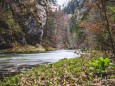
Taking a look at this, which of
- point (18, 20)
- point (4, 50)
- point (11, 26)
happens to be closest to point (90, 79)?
point (4, 50)

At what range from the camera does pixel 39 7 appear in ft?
303

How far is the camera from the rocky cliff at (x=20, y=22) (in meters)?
68.9

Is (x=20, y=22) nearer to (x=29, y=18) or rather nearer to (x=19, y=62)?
(x=29, y=18)

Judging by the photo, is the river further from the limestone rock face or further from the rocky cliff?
the limestone rock face

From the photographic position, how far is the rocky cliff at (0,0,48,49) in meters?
68.9

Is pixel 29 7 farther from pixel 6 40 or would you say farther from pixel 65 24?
pixel 65 24

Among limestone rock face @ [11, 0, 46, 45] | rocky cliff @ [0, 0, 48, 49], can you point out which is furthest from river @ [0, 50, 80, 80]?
limestone rock face @ [11, 0, 46, 45]

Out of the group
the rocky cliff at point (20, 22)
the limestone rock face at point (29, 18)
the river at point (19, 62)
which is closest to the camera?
the river at point (19, 62)

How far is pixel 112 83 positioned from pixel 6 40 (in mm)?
57907

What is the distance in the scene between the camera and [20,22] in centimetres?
7919

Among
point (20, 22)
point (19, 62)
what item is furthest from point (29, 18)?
point (19, 62)

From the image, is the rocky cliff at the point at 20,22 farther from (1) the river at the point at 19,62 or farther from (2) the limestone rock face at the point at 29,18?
(1) the river at the point at 19,62

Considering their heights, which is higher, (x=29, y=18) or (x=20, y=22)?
(x=29, y=18)

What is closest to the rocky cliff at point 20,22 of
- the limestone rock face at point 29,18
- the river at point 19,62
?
the limestone rock face at point 29,18
